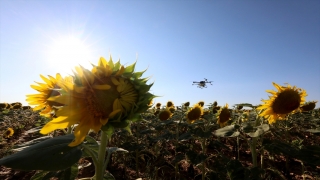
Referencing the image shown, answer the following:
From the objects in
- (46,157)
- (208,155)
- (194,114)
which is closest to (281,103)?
(208,155)

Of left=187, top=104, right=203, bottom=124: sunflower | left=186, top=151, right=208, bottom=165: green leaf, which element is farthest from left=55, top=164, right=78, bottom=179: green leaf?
left=187, top=104, right=203, bottom=124: sunflower

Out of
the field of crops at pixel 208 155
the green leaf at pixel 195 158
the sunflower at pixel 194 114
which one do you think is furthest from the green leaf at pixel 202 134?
the sunflower at pixel 194 114

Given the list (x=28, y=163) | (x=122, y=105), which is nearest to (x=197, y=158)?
(x=122, y=105)

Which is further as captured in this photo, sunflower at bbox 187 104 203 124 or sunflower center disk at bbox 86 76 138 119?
sunflower at bbox 187 104 203 124

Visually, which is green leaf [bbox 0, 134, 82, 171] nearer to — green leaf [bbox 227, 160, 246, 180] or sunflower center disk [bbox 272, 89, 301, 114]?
green leaf [bbox 227, 160, 246, 180]

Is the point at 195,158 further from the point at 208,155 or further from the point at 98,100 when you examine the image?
the point at 98,100

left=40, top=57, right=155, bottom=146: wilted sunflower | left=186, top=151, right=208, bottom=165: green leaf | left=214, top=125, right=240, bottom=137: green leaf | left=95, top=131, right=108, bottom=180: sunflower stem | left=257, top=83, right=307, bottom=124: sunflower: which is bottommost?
left=186, top=151, right=208, bottom=165: green leaf

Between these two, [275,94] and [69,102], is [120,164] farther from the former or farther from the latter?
[69,102]
